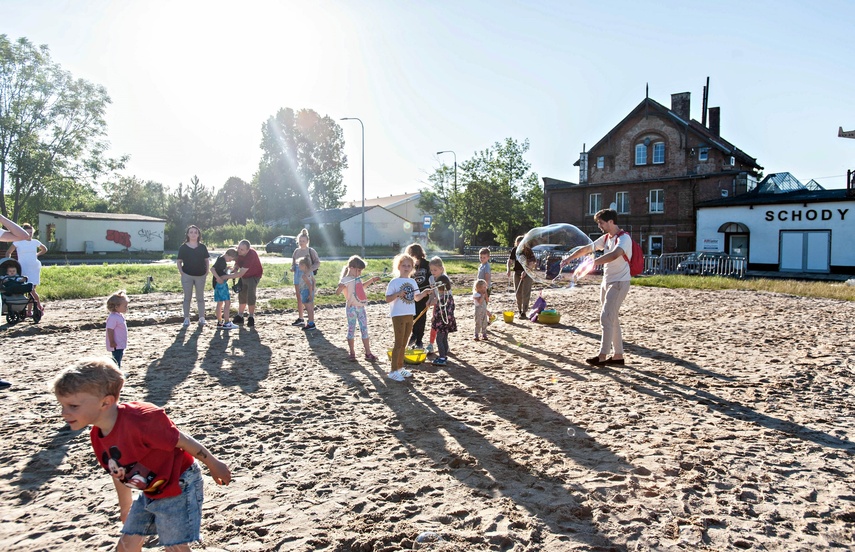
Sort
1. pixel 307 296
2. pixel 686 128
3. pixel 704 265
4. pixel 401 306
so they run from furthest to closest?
pixel 686 128 → pixel 704 265 → pixel 307 296 → pixel 401 306

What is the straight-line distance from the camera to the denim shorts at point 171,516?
2.93 meters

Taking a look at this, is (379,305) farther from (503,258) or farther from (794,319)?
(503,258)

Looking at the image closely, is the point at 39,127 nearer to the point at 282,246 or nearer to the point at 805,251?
the point at 282,246

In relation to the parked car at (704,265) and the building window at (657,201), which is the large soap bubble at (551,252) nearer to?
the parked car at (704,265)

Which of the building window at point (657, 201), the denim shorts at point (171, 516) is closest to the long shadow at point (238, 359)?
the denim shorts at point (171, 516)

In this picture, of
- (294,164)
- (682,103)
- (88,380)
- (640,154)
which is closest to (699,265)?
(640,154)

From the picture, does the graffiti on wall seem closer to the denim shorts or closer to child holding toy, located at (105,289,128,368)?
child holding toy, located at (105,289,128,368)

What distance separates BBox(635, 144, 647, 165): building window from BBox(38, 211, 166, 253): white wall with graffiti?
35.2 meters

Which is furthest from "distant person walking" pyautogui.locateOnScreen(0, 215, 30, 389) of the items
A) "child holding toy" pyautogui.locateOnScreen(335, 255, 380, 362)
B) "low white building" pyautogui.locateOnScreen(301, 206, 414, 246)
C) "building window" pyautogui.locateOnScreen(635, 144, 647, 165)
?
"low white building" pyautogui.locateOnScreen(301, 206, 414, 246)

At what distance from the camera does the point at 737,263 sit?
1138 inches

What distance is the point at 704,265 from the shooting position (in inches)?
1177

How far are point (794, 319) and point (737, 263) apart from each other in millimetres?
17309

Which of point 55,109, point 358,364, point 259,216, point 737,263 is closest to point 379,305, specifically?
point 358,364

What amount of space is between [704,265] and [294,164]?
66353mm
